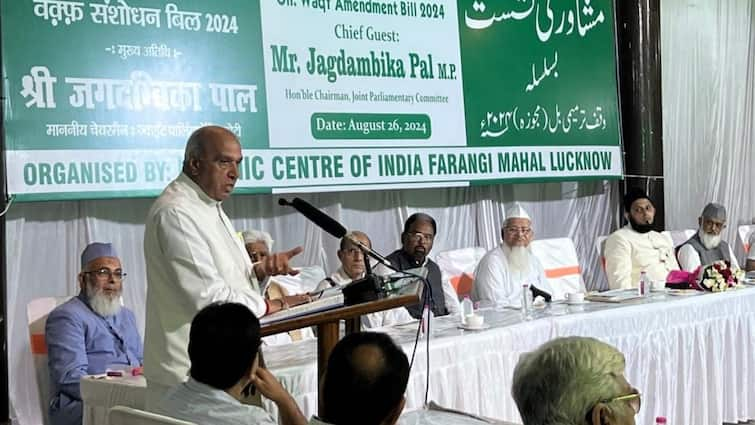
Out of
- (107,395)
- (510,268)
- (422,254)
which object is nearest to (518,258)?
(510,268)

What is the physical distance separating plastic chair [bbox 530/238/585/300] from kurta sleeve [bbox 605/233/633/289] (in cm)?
23

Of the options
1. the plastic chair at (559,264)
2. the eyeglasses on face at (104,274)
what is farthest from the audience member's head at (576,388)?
the plastic chair at (559,264)

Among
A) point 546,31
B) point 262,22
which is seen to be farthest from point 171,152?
point 546,31

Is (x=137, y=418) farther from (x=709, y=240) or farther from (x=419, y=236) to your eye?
(x=709, y=240)

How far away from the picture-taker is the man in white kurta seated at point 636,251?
624 cm

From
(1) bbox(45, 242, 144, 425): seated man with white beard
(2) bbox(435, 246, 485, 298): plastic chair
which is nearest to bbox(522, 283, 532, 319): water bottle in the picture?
(2) bbox(435, 246, 485, 298): plastic chair

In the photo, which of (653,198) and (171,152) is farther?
(653,198)

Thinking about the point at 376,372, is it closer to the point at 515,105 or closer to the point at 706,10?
the point at 515,105

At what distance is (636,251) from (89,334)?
146 inches

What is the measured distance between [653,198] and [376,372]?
21.6 feet

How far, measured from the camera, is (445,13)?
643 cm

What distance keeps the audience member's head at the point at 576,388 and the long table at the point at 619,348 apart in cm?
160

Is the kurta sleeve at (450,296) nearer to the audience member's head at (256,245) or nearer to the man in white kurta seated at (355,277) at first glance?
the man in white kurta seated at (355,277)

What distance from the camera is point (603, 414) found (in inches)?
66.1
